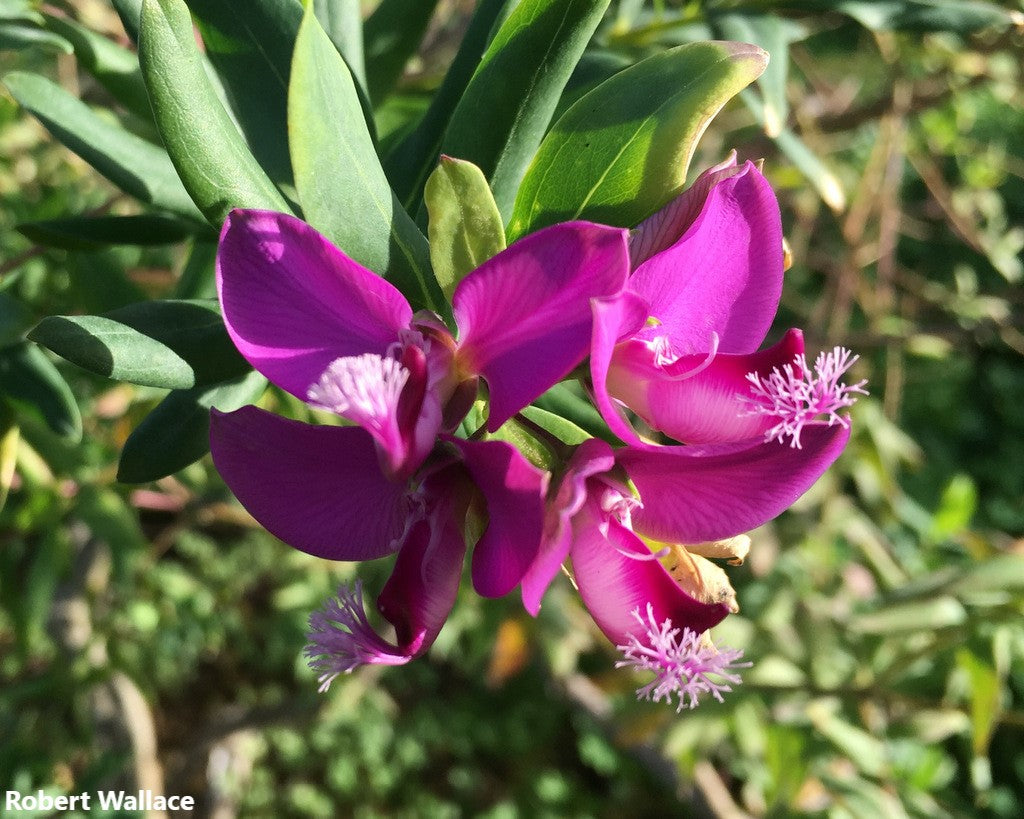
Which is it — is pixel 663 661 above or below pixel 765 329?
below

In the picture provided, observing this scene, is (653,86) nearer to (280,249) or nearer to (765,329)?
(765,329)

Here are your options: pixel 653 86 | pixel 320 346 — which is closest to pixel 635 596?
pixel 320 346

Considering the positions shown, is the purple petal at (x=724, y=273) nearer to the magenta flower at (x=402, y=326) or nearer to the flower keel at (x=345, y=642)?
the magenta flower at (x=402, y=326)

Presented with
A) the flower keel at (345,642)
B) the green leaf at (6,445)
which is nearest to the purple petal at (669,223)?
the flower keel at (345,642)

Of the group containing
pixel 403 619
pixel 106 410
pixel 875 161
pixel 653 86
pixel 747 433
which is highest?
pixel 653 86

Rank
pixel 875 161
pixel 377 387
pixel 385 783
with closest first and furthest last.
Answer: pixel 377 387 → pixel 875 161 → pixel 385 783

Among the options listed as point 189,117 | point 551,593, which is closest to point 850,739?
point 551,593
